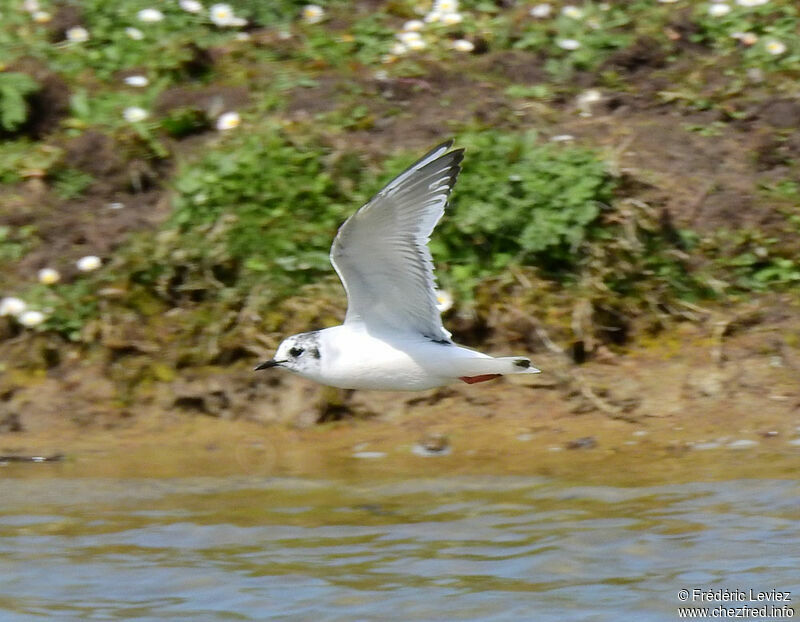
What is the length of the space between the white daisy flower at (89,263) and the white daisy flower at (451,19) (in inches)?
123

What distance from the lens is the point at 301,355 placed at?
6.64m

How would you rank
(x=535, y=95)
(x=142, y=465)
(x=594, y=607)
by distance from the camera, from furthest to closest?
(x=535, y=95) → (x=142, y=465) → (x=594, y=607)

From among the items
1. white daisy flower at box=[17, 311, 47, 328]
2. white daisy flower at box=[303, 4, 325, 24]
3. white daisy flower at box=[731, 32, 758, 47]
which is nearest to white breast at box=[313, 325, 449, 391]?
white daisy flower at box=[17, 311, 47, 328]

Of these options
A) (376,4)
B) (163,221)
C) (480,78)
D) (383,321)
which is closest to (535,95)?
(480,78)

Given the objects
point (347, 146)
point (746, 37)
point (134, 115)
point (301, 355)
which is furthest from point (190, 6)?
point (301, 355)

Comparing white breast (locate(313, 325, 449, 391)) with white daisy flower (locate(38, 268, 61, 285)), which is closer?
white breast (locate(313, 325, 449, 391))

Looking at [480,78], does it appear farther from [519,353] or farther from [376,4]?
[519,353]

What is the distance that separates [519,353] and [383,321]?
5.68 ft

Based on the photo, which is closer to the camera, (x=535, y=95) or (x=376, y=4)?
(x=535, y=95)

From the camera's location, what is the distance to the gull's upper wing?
20.1ft

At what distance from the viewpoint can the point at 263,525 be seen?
6.76m

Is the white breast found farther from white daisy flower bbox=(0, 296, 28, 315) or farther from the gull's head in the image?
white daisy flower bbox=(0, 296, 28, 315)

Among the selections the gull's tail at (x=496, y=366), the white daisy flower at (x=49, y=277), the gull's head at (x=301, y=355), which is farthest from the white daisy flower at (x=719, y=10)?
the white daisy flower at (x=49, y=277)

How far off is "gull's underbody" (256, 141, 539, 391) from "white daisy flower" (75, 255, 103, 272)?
2125 millimetres
